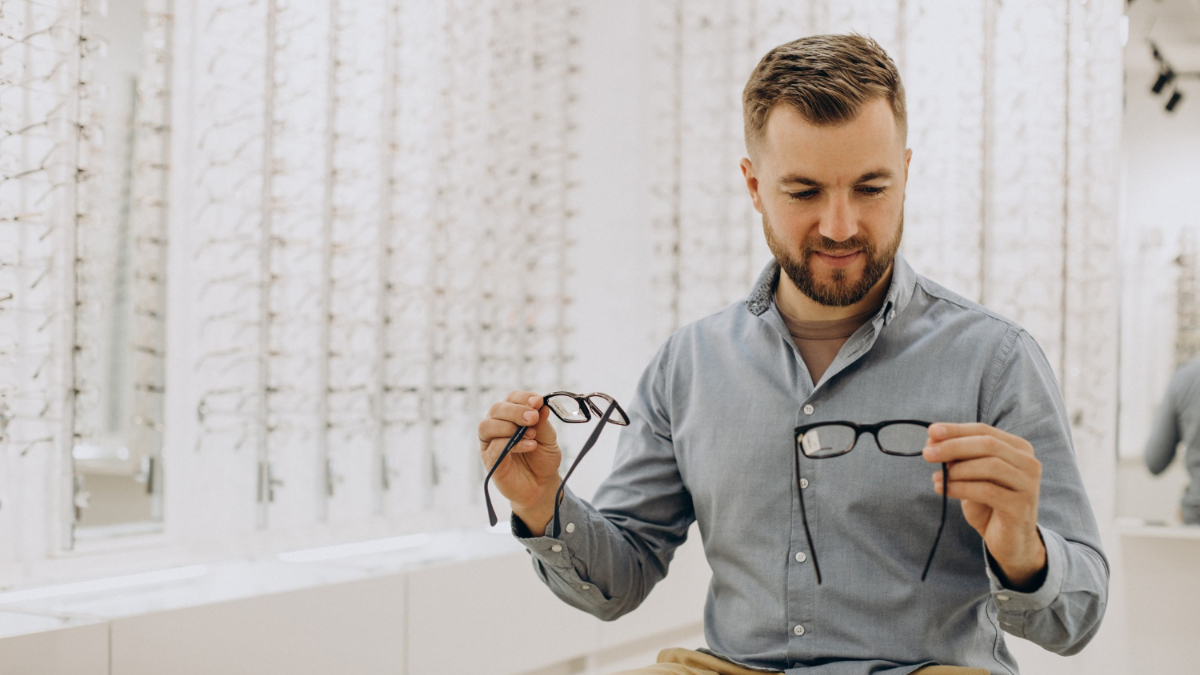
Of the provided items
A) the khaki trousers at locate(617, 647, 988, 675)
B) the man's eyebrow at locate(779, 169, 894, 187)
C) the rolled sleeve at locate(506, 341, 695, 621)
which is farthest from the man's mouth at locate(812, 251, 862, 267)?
the khaki trousers at locate(617, 647, 988, 675)

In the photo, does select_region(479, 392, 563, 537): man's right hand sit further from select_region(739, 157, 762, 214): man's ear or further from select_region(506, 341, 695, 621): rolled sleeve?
select_region(739, 157, 762, 214): man's ear

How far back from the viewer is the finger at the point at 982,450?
46.4 inches

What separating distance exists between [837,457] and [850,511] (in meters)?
0.08

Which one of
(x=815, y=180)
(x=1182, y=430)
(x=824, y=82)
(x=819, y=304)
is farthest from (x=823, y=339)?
(x=1182, y=430)

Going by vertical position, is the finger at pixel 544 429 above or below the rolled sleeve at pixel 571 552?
above

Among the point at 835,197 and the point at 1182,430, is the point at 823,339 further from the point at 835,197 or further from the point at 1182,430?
the point at 1182,430

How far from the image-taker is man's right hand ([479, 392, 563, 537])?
1.52 meters

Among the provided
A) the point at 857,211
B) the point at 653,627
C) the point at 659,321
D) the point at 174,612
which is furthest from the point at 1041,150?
the point at 174,612

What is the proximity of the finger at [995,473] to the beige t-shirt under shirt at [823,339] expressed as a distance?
0.47 metres

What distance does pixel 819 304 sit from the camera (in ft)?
5.44

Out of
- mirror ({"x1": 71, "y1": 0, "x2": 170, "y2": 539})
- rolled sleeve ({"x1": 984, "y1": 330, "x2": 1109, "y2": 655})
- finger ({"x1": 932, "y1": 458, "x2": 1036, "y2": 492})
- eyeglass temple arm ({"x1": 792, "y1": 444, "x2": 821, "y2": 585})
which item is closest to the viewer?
finger ({"x1": 932, "y1": 458, "x2": 1036, "y2": 492})

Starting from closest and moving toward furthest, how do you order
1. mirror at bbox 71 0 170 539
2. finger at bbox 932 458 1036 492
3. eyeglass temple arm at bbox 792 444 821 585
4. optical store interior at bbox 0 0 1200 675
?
1. finger at bbox 932 458 1036 492
2. eyeglass temple arm at bbox 792 444 821 585
3. optical store interior at bbox 0 0 1200 675
4. mirror at bbox 71 0 170 539

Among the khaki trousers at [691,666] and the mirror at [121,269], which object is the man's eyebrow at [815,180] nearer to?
the khaki trousers at [691,666]

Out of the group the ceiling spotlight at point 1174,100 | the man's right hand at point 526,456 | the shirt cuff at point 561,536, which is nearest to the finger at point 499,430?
the man's right hand at point 526,456
